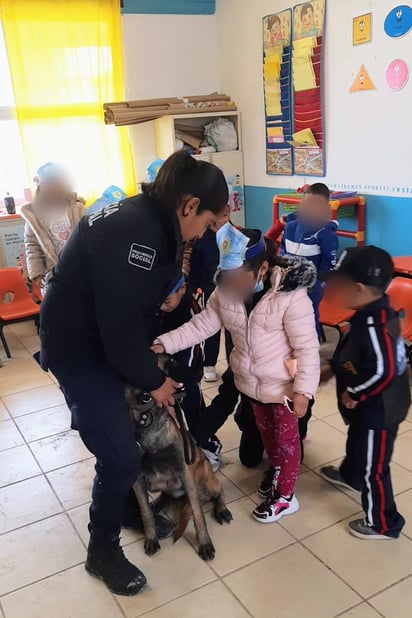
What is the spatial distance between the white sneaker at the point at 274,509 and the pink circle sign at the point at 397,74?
2.61m

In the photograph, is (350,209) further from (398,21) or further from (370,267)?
(370,267)

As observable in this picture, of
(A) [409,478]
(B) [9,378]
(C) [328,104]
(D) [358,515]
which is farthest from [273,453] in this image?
(C) [328,104]

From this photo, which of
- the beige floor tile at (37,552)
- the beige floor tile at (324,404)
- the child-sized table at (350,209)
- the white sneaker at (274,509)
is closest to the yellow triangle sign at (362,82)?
the child-sized table at (350,209)

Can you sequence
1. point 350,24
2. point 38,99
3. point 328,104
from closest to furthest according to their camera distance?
point 350,24
point 328,104
point 38,99

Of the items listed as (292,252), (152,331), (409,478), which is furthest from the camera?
(292,252)

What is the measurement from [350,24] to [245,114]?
1443 mm

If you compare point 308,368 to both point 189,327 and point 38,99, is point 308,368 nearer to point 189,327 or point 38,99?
point 189,327

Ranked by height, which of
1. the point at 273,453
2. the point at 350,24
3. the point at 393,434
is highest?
the point at 350,24

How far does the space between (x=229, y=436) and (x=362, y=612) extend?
1.18 m

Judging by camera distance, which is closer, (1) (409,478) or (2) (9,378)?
(1) (409,478)

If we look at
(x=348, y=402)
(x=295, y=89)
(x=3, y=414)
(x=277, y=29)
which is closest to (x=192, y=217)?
(x=348, y=402)

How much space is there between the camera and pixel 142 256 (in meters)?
1.40

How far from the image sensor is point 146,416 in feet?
5.79

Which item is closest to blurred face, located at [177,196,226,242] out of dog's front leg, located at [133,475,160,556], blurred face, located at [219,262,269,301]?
blurred face, located at [219,262,269,301]
